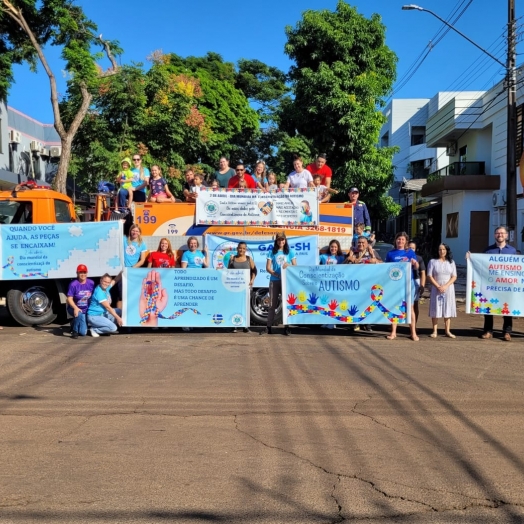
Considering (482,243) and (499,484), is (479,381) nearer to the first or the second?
(499,484)

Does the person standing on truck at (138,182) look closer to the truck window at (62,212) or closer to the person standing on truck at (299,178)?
the truck window at (62,212)

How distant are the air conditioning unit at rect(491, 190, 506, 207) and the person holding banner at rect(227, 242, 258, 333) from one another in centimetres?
1860

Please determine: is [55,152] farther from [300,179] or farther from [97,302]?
[97,302]

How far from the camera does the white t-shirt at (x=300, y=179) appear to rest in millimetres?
12328

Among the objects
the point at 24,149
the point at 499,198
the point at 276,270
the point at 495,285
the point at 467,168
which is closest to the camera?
Result: the point at 495,285

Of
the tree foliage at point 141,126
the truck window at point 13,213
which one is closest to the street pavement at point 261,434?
the truck window at point 13,213

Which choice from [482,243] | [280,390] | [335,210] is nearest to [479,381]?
[280,390]

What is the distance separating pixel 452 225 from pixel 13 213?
2433cm

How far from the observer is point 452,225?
31.3 metres

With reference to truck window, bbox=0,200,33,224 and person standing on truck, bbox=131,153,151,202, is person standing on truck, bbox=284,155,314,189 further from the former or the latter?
truck window, bbox=0,200,33,224

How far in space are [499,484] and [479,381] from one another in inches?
128

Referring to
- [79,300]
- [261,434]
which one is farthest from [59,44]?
[261,434]

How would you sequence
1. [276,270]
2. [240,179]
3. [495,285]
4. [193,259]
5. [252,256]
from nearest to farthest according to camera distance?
[495,285], [276,270], [193,259], [252,256], [240,179]

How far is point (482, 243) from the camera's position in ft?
95.3
